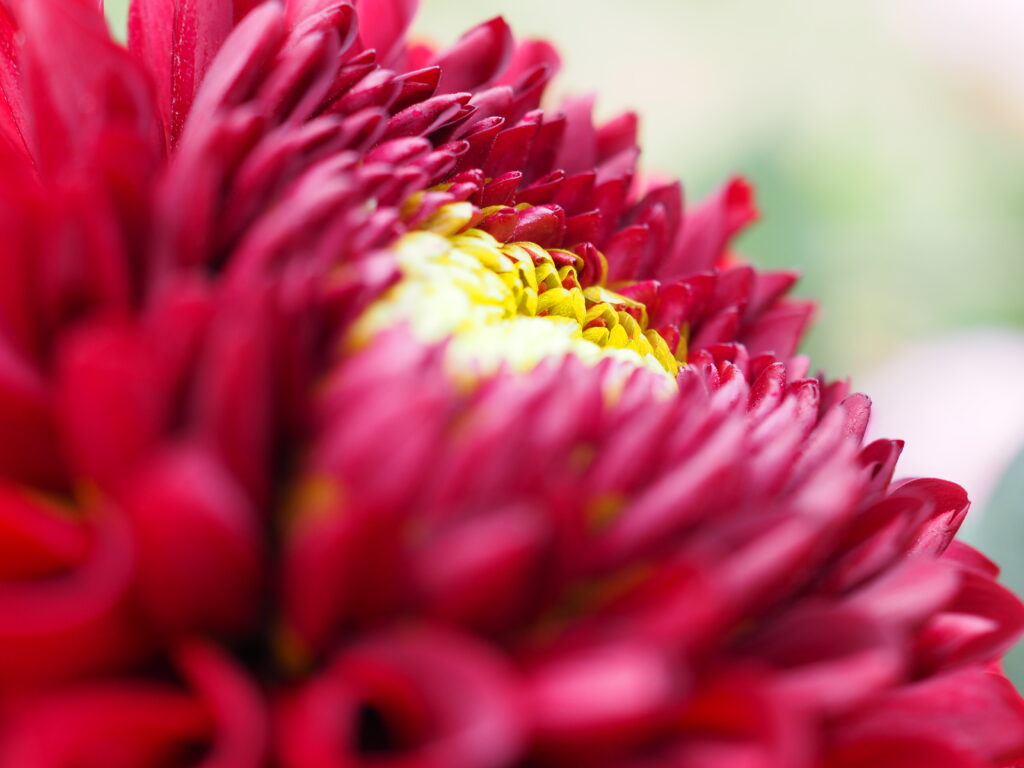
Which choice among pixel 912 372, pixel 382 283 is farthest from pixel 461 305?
pixel 912 372

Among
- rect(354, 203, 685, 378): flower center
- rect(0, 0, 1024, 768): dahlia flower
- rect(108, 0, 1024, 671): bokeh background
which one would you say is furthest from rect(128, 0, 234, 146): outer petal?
rect(108, 0, 1024, 671): bokeh background

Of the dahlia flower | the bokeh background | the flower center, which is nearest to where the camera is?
the dahlia flower

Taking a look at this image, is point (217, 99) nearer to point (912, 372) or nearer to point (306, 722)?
point (306, 722)

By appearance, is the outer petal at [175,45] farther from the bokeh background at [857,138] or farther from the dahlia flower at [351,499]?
the bokeh background at [857,138]

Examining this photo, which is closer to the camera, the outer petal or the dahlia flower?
the dahlia flower

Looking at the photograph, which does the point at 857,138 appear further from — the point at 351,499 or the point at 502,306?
the point at 351,499

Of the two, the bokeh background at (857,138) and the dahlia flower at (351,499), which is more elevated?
the bokeh background at (857,138)

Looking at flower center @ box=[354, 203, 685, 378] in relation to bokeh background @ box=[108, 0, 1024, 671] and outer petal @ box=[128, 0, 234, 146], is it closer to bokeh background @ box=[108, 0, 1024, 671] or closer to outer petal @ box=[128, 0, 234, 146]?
outer petal @ box=[128, 0, 234, 146]

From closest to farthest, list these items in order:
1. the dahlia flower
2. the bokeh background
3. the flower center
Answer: the dahlia flower, the flower center, the bokeh background

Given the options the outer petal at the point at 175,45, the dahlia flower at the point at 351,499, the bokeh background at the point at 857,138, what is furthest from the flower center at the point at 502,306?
the bokeh background at the point at 857,138
